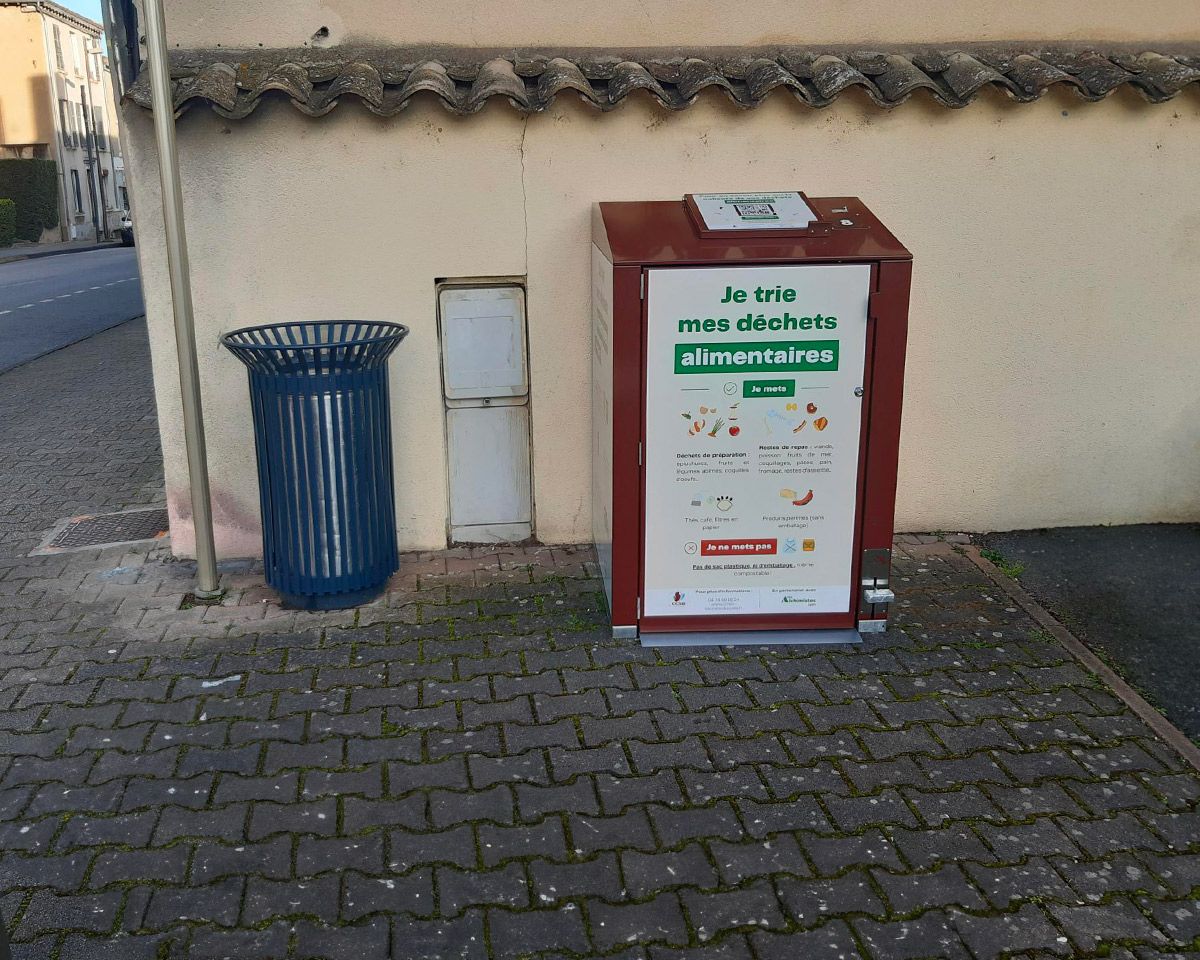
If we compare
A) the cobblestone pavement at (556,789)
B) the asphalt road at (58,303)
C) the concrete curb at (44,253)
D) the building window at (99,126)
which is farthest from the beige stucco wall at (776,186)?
the building window at (99,126)

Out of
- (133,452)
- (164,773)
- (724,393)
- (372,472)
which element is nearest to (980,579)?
(724,393)

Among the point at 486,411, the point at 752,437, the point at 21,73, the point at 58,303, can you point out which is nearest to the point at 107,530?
the point at 486,411

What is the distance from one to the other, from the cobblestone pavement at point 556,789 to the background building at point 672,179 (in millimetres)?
1070

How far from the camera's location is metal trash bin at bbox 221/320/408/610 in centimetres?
479

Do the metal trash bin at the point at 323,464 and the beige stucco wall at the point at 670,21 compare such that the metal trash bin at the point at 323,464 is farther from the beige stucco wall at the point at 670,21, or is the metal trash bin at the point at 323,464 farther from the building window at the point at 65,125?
the building window at the point at 65,125

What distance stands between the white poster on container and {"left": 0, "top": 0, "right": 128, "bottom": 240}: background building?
45.3 metres

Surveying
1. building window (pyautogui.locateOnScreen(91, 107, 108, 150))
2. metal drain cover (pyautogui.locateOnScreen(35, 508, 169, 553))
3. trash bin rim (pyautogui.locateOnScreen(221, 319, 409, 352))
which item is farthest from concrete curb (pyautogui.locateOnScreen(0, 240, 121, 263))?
trash bin rim (pyautogui.locateOnScreen(221, 319, 409, 352))

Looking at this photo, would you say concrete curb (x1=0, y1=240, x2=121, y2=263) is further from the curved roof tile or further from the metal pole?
the metal pole

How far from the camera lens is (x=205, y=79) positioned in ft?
16.2

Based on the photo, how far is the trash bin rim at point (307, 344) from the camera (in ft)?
15.3

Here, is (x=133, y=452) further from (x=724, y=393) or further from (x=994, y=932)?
(x=994, y=932)

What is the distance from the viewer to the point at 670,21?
548 centimetres

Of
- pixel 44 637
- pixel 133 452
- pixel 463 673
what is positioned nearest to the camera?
pixel 463 673

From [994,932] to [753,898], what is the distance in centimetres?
67
